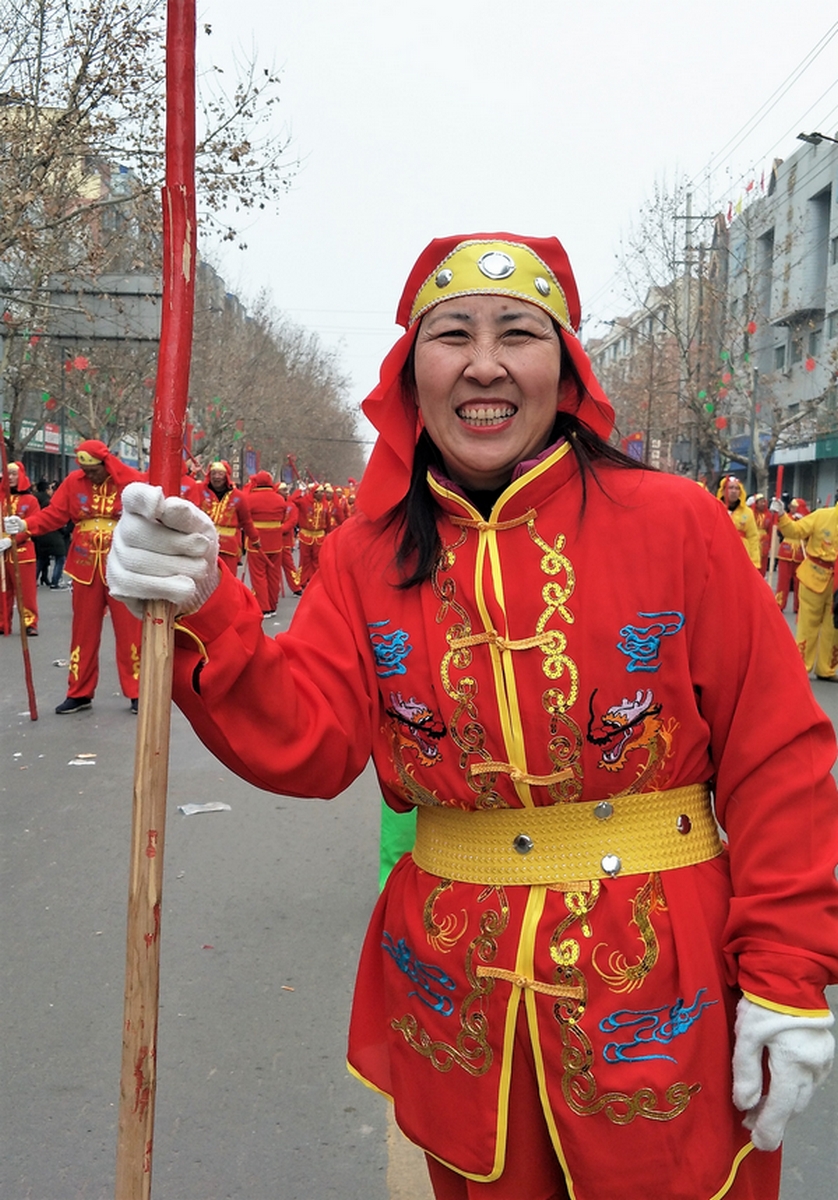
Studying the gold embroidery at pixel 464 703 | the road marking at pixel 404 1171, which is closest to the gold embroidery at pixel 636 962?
the gold embroidery at pixel 464 703

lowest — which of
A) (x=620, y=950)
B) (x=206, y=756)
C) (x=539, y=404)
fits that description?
(x=206, y=756)


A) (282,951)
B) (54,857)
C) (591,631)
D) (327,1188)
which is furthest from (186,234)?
(54,857)

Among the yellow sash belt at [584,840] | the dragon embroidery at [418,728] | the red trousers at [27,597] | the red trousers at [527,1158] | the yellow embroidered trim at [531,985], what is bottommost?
the red trousers at [27,597]

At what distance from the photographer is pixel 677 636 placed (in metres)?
1.81

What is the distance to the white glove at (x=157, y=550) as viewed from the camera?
1648mm

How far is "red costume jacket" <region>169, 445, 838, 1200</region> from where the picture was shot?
1740 millimetres

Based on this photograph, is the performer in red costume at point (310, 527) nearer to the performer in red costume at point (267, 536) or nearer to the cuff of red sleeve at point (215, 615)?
the performer in red costume at point (267, 536)

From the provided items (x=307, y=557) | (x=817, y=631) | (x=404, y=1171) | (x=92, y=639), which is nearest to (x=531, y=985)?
(x=404, y=1171)

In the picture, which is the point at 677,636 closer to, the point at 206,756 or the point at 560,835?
the point at 560,835

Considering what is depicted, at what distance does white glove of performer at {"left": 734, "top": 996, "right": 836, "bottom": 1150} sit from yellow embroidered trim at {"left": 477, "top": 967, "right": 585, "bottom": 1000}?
25 cm

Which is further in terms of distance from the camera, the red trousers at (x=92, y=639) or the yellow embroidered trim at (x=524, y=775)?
the red trousers at (x=92, y=639)

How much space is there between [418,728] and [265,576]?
15733 mm

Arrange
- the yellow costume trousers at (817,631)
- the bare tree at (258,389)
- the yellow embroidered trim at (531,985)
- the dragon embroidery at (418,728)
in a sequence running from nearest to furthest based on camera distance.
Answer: the yellow embroidered trim at (531,985) → the dragon embroidery at (418,728) → the yellow costume trousers at (817,631) → the bare tree at (258,389)

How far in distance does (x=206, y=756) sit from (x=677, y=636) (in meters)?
6.44
